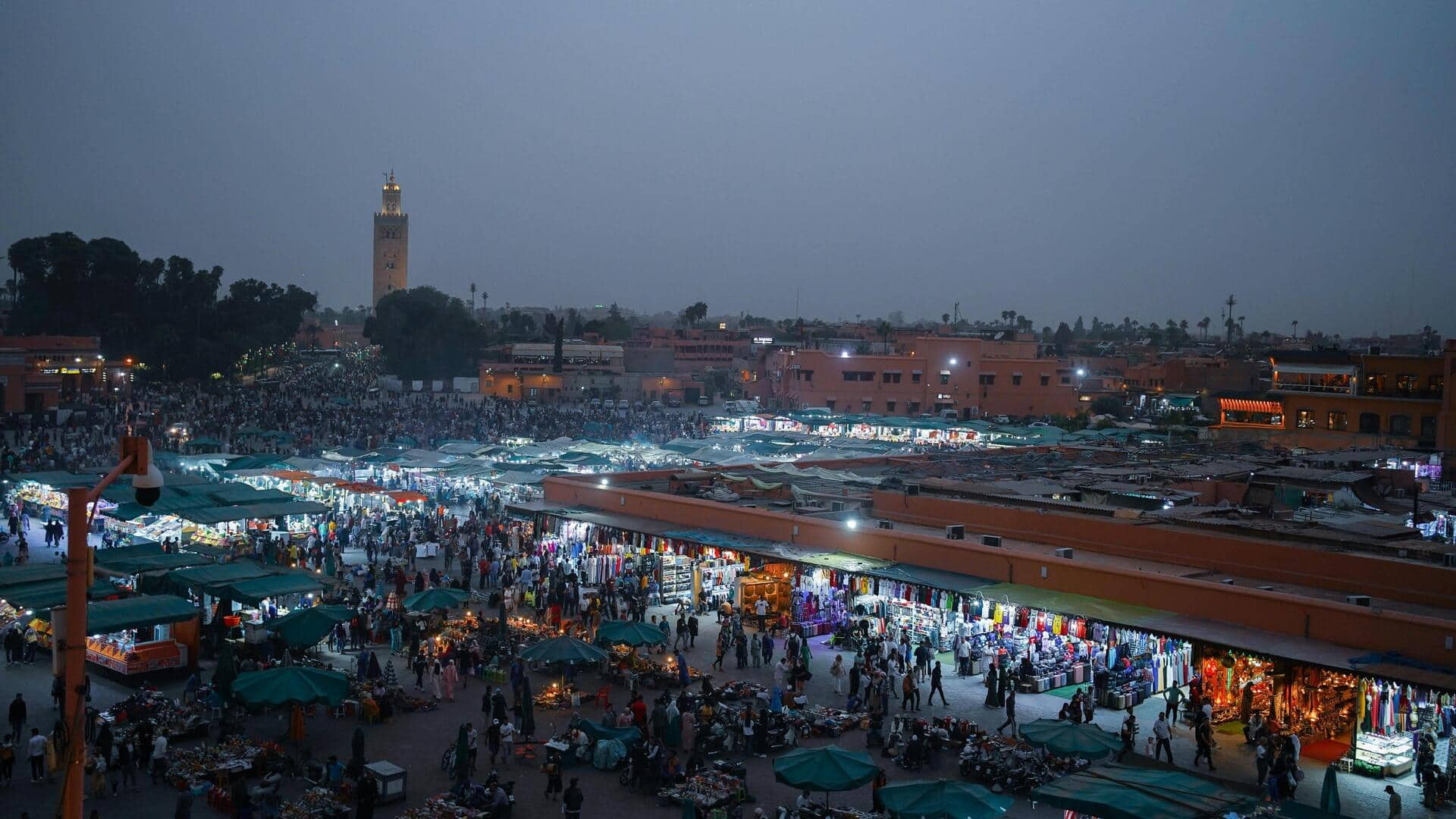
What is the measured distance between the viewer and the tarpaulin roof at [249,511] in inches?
913

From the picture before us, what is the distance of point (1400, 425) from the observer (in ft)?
131

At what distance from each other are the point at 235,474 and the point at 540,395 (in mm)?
48097

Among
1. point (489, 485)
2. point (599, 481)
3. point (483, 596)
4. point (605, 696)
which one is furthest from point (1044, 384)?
point (605, 696)

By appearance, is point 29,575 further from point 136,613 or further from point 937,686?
point 937,686

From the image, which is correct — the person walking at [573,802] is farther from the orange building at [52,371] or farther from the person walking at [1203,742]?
the orange building at [52,371]

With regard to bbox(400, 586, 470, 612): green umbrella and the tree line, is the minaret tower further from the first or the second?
bbox(400, 586, 470, 612): green umbrella

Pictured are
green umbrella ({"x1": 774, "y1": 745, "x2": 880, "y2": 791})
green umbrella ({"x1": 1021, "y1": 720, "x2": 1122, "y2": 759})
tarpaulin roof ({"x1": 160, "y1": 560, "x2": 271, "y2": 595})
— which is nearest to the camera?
green umbrella ({"x1": 774, "y1": 745, "x2": 880, "y2": 791})

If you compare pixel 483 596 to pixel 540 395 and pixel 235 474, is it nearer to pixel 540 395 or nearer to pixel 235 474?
pixel 235 474

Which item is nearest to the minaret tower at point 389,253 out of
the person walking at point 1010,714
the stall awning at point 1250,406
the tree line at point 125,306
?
the tree line at point 125,306

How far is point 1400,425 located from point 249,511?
37530 millimetres

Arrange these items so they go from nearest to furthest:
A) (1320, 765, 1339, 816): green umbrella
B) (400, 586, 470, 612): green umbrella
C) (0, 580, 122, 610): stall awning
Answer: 1. (1320, 765, 1339, 816): green umbrella
2. (0, 580, 122, 610): stall awning
3. (400, 586, 470, 612): green umbrella

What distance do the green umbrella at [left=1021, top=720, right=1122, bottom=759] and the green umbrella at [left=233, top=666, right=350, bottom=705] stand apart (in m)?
7.96

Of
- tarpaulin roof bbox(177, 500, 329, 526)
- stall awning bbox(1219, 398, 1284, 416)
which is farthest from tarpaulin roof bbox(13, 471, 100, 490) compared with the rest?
stall awning bbox(1219, 398, 1284, 416)

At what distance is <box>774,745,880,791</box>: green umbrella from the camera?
10.8 m
